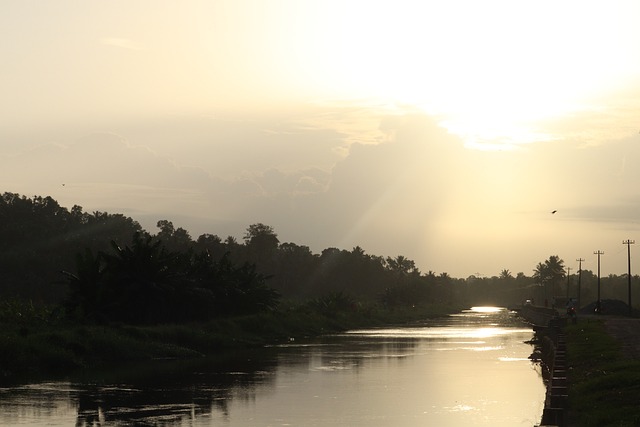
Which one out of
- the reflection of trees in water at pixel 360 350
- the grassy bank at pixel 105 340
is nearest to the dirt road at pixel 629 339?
the reflection of trees in water at pixel 360 350

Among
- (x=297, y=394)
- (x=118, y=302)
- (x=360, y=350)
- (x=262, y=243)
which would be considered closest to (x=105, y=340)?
(x=118, y=302)

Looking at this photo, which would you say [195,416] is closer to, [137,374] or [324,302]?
[137,374]

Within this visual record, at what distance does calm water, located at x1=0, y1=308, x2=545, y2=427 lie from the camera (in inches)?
1149

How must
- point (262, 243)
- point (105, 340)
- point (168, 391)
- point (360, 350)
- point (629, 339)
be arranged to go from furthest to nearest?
point (262, 243)
point (360, 350)
point (629, 339)
point (105, 340)
point (168, 391)

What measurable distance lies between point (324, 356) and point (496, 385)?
57.4 feet

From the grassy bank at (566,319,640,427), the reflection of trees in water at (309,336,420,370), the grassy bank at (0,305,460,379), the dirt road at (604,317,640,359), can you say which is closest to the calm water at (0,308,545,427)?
the reflection of trees in water at (309,336,420,370)

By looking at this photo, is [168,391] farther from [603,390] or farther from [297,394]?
[603,390]

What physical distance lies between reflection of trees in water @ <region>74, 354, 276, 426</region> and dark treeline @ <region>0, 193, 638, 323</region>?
7.71 m

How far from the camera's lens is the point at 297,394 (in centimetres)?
3578

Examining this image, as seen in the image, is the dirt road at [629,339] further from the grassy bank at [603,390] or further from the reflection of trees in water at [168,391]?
the reflection of trees in water at [168,391]

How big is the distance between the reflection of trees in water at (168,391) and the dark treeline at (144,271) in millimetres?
7708

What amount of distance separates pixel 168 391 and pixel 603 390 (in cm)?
1618

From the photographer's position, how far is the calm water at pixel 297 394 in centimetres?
2919

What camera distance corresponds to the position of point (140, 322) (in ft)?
186
